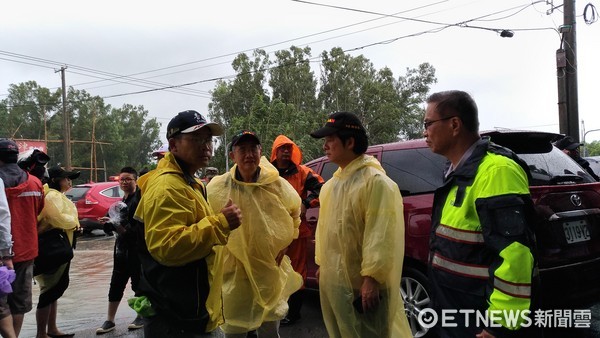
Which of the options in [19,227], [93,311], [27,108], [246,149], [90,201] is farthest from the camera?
[27,108]

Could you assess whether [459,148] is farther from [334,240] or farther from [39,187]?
[39,187]

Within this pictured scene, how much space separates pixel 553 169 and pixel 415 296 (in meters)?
1.56

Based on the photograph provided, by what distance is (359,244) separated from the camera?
267 centimetres

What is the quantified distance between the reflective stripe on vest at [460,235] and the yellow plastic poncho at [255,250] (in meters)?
1.50

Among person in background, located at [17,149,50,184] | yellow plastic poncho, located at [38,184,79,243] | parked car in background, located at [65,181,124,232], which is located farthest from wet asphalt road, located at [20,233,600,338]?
parked car in background, located at [65,181,124,232]

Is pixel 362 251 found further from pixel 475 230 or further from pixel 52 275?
pixel 52 275

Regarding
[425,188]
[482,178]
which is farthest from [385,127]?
[482,178]

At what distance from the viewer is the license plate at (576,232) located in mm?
3305

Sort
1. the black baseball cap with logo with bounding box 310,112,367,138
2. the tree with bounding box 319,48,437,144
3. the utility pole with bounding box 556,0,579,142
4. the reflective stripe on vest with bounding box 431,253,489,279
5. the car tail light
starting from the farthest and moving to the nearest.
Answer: the tree with bounding box 319,48,437,144 < the car tail light < the utility pole with bounding box 556,0,579,142 < the black baseball cap with logo with bounding box 310,112,367,138 < the reflective stripe on vest with bounding box 431,253,489,279

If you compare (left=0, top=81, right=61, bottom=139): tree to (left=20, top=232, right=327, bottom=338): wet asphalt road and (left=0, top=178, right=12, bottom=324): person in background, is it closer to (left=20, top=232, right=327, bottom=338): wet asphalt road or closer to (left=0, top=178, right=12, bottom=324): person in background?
(left=20, top=232, right=327, bottom=338): wet asphalt road

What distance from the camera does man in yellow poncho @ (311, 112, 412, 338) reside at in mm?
2514

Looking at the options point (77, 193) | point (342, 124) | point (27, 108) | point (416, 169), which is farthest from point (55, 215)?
point (27, 108)

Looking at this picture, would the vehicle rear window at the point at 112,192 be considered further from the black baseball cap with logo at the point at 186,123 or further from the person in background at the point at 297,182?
the black baseball cap with logo at the point at 186,123

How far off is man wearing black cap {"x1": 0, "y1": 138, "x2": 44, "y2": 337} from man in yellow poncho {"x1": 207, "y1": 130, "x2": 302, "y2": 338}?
1.85 m
